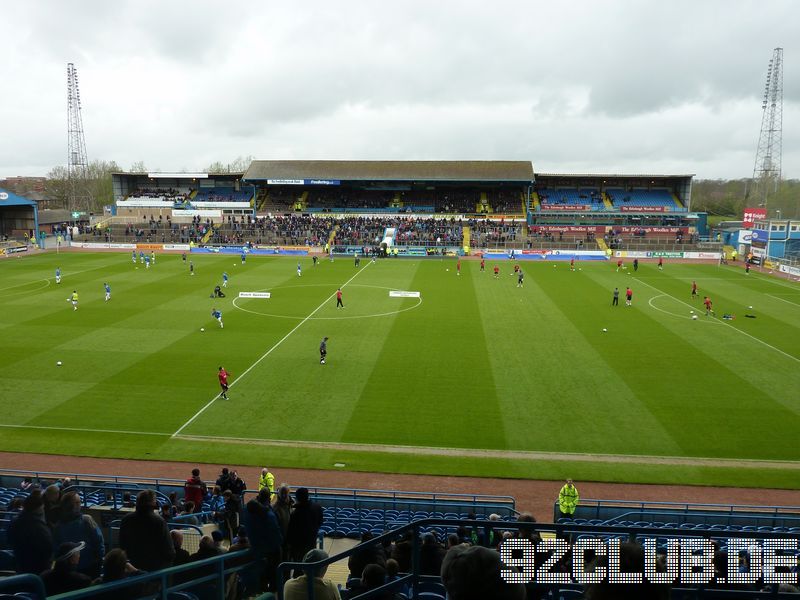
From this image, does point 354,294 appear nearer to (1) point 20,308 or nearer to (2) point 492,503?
(1) point 20,308

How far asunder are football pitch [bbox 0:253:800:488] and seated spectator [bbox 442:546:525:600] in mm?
14486

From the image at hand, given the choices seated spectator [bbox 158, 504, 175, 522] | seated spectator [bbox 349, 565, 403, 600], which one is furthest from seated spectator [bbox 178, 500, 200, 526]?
seated spectator [bbox 349, 565, 403, 600]

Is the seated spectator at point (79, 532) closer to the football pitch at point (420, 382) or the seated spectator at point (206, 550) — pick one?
the seated spectator at point (206, 550)

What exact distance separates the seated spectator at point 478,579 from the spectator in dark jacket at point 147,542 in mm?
4216

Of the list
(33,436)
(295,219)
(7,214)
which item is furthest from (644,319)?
(7,214)

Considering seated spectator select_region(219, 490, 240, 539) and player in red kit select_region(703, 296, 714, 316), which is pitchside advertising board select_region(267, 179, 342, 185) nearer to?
player in red kit select_region(703, 296, 714, 316)

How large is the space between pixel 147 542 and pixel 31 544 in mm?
1206

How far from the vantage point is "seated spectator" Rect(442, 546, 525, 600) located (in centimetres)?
343

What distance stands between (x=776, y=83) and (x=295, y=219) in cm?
7434

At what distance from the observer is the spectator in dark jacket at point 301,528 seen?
795 cm

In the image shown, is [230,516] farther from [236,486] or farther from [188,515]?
[236,486]

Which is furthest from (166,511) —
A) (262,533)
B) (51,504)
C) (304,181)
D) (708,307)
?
(304,181)

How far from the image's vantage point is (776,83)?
88.6 meters

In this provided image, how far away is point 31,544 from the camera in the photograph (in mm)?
6344
